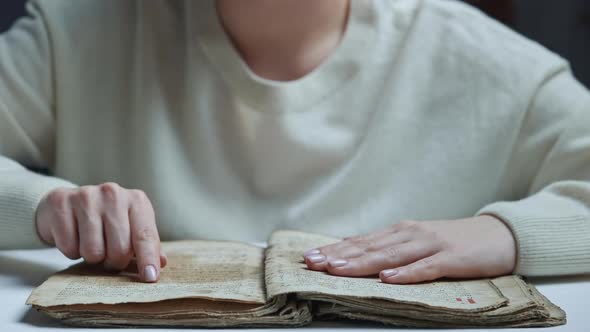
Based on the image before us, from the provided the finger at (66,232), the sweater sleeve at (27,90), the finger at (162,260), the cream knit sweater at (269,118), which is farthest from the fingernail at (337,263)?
the sweater sleeve at (27,90)

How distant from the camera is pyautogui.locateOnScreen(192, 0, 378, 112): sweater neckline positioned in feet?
3.87

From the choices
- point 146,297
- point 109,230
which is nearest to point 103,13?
point 109,230

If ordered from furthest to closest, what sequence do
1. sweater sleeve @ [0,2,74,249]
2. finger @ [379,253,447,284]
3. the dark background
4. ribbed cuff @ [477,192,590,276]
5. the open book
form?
1. the dark background
2. sweater sleeve @ [0,2,74,249]
3. ribbed cuff @ [477,192,590,276]
4. finger @ [379,253,447,284]
5. the open book

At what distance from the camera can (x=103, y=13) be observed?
1.23m

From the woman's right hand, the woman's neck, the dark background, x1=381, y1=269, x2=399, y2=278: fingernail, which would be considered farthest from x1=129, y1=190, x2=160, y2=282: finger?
the dark background

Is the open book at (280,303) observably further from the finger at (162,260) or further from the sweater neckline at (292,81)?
the sweater neckline at (292,81)

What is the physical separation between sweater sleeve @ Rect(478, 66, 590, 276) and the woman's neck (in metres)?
0.35

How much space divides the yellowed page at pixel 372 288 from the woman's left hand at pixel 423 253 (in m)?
0.01

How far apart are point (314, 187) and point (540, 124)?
0.36m

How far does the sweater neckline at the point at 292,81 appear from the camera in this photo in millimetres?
1181

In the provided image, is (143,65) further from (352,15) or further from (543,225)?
(543,225)

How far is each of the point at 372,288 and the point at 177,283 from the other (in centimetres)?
19

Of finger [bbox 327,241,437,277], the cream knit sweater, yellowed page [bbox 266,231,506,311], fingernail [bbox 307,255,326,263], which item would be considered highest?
the cream knit sweater

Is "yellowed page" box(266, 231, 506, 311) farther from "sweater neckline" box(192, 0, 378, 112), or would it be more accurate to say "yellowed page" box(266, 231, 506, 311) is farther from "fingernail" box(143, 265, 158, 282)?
"sweater neckline" box(192, 0, 378, 112)
